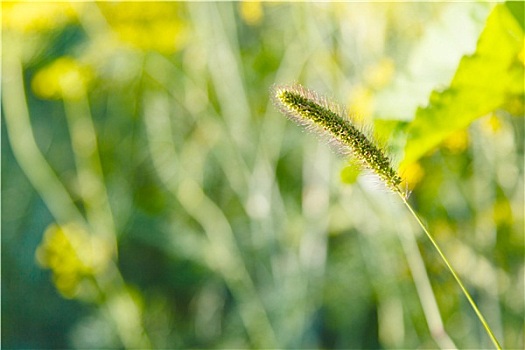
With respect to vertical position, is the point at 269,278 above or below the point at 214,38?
below

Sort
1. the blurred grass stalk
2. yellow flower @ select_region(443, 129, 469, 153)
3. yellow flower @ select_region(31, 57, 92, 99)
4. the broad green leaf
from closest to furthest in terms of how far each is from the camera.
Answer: the broad green leaf
yellow flower @ select_region(443, 129, 469, 153)
the blurred grass stalk
yellow flower @ select_region(31, 57, 92, 99)

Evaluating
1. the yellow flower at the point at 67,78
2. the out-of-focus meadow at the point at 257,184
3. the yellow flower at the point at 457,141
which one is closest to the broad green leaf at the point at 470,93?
the out-of-focus meadow at the point at 257,184

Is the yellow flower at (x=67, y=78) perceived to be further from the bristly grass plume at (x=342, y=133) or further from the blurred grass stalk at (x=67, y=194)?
the bristly grass plume at (x=342, y=133)

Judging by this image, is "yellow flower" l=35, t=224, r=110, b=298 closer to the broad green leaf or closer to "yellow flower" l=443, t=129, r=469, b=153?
"yellow flower" l=443, t=129, r=469, b=153

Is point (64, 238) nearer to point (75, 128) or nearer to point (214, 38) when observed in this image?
point (75, 128)

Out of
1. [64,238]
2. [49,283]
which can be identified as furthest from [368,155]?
[49,283]

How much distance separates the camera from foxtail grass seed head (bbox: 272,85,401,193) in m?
0.51

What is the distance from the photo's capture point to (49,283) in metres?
2.01

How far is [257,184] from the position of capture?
4.74ft

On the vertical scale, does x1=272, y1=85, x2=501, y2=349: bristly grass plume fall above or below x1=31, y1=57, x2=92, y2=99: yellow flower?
below

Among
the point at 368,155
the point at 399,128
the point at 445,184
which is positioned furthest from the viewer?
the point at 445,184

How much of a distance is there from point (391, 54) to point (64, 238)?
82cm

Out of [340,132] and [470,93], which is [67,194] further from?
[340,132]

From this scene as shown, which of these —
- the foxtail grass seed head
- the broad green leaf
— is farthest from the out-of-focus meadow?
the foxtail grass seed head
